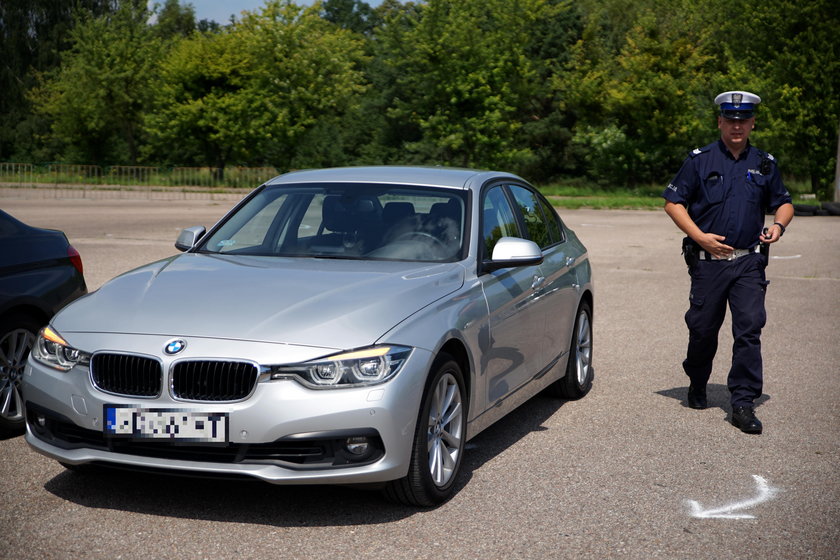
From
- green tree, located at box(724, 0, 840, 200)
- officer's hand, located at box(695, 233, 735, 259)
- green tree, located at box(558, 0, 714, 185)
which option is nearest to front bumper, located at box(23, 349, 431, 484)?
officer's hand, located at box(695, 233, 735, 259)

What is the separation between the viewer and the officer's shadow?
7.36 metres

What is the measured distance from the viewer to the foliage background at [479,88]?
151 feet

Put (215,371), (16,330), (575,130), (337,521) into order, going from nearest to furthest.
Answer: (215,371), (337,521), (16,330), (575,130)

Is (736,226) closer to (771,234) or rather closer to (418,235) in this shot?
(771,234)

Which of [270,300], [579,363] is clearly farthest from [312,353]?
[579,363]

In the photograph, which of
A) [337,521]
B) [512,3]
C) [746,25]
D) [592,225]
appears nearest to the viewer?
[337,521]

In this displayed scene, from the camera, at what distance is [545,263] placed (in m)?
6.62

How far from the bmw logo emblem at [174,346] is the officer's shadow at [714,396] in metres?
4.08

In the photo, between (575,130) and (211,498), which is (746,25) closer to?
(575,130)

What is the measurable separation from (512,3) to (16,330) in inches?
2165

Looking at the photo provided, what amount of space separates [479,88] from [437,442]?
50961 mm

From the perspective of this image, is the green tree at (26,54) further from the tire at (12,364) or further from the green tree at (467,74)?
the tire at (12,364)

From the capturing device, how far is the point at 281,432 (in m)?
4.27

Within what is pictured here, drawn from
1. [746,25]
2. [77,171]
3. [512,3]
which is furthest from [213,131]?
[746,25]
